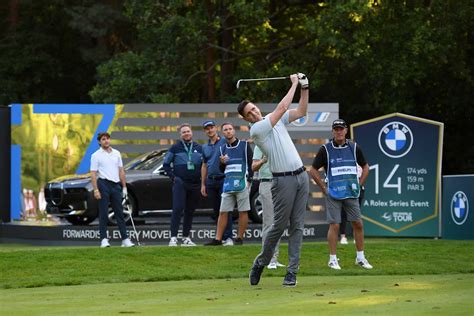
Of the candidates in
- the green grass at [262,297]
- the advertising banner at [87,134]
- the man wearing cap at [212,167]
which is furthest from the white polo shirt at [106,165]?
the advertising banner at [87,134]

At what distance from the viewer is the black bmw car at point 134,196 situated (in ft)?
81.5

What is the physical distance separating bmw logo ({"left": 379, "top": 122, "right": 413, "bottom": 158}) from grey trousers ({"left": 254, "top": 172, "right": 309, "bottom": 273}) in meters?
11.6

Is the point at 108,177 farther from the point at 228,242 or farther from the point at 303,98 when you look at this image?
the point at 303,98

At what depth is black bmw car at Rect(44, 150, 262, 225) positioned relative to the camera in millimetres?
24844

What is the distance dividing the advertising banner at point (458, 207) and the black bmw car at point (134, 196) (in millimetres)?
3690

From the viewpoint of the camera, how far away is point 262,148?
Result: 43.7 ft

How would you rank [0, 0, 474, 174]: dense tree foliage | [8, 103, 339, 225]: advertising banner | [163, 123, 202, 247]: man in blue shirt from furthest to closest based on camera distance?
[0, 0, 474, 174]: dense tree foliage
[8, 103, 339, 225]: advertising banner
[163, 123, 202, 247]: man in blue shirt

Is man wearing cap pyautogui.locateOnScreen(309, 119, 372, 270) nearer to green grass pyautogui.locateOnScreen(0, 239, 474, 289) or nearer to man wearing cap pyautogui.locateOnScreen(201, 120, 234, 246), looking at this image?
green grass pyautogui.locateOnScreen(0, 239, 474, 289)

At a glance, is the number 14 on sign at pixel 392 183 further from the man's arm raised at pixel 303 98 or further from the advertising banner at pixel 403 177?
the man's arm raised at pixel 303 98

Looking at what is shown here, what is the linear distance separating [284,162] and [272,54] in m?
25.5

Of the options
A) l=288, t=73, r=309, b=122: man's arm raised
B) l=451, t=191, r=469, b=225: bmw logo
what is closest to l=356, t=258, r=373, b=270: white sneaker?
l=288, t=73, r=309, b=122: man's arm raised

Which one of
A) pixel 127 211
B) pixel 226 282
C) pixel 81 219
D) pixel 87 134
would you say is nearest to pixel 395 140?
pixel 127 211

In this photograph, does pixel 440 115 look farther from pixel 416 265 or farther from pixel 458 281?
pixel 458 281

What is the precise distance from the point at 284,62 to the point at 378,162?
12910 mm
